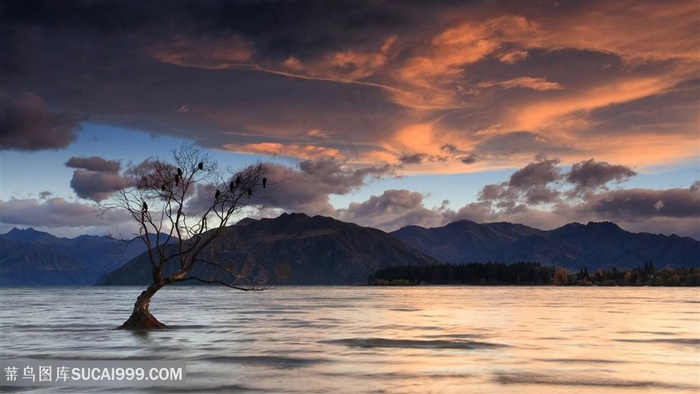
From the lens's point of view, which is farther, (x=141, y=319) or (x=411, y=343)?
(x=141, y=319)

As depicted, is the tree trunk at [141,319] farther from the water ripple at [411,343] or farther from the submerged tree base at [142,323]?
the water ripple at [411,343]

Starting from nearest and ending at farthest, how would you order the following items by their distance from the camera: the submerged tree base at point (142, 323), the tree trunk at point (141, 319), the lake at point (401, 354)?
the lake at point (401, 354), the tree trunk at point (141, 319), the submerged tree base at point (142, 323)

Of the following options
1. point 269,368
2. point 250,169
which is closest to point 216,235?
point 250,169

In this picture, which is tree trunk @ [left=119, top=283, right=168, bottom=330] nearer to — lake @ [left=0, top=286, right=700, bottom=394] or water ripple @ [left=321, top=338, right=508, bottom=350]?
lake @ [left=0, top=286, right=700, bottom=394]

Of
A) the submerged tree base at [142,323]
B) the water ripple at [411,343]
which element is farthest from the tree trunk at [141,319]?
the water ripple at [411,343]

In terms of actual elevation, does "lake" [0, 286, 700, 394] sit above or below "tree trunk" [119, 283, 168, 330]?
below

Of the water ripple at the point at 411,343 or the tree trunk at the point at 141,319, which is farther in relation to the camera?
the tree trunk at the point at 141,319

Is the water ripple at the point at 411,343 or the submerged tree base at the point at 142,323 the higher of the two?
the submerged tree base at the point at 142,323

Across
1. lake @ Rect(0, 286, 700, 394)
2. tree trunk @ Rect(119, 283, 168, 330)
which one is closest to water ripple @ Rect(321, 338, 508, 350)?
lake @ Rect(0, 286, 700, 394)

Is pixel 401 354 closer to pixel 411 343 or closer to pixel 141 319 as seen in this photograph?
pixel 411 343

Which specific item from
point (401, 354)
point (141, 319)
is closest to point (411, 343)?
point (401, 354)

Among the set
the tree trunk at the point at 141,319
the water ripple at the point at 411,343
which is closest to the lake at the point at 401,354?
the water ripple at the point at 411,343

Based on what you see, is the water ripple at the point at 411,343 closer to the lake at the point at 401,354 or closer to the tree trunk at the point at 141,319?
the lake at the point at 401,354

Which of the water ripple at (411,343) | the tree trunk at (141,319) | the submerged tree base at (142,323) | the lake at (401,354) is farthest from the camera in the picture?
the submerged tree base at (142,323)
